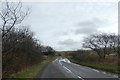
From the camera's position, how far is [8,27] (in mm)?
18656

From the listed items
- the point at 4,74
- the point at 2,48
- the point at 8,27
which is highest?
the point at 8,27

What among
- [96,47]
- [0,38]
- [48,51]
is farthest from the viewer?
[48,51]

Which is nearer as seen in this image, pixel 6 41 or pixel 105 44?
pixel 6 41

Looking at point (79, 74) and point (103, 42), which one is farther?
point (103, 42)

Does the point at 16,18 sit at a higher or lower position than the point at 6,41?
higher

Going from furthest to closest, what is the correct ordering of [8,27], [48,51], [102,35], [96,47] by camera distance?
[48,51]
[102,35]
[96,47]
[8,27]

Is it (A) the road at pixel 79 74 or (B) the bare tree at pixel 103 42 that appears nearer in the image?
(A) the road at pixel 79 74

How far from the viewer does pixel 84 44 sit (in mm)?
99812

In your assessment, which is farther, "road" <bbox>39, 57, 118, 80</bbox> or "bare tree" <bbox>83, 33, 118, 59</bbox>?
"bare tree" <bbox>83, 33, 118, 59</bbox>

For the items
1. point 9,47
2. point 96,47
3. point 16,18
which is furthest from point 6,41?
point 96,47

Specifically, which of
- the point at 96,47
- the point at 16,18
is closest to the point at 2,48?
the point at 16,18

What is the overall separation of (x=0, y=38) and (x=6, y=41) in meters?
0.87

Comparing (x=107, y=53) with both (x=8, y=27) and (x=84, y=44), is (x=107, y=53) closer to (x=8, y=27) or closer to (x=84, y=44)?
(x=84, y=44)

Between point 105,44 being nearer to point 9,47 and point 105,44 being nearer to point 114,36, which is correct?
point 114,36
